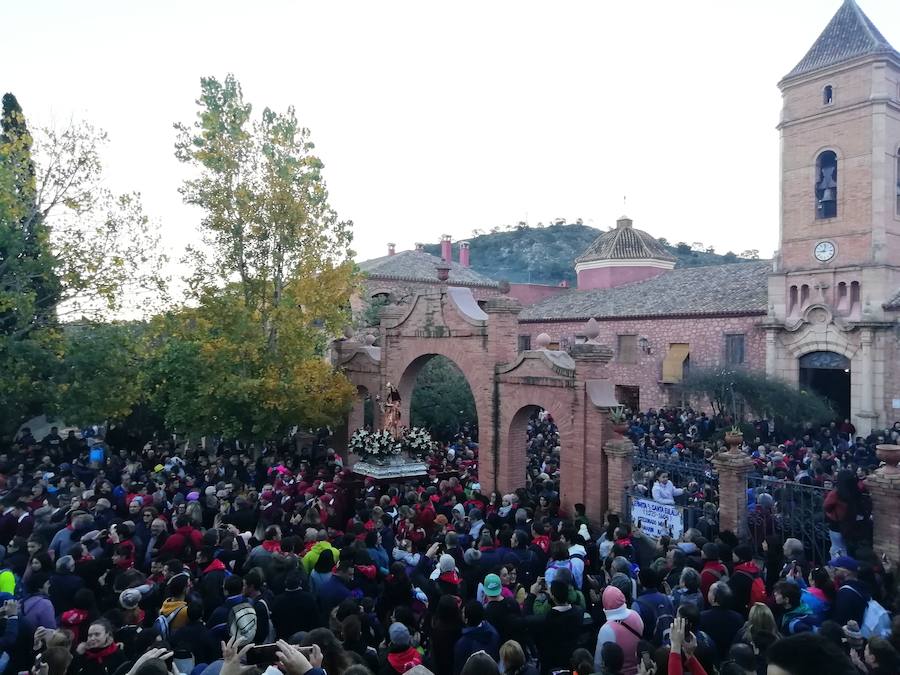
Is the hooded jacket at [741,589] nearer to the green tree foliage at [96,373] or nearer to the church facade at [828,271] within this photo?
the church facade at [828,271]

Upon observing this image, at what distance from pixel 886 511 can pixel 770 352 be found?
17.5 m

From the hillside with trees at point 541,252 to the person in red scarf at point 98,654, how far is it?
72062 millimetres

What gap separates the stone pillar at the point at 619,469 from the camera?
11984mm

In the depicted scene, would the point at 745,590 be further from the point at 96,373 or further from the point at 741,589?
the point at 96,373

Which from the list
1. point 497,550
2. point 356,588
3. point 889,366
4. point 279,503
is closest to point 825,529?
point 497,550

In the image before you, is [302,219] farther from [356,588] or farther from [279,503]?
[356,588]

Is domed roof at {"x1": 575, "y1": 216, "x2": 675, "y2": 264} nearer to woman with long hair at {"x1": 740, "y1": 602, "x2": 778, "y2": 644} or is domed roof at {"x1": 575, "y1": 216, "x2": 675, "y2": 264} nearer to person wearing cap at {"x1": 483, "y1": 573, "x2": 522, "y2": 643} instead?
person wearing cap at {"x1": 483, "y1": 573, "x2": 522, "y2": 643}

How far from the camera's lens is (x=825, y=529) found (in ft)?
34.2

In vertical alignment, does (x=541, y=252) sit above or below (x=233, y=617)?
above

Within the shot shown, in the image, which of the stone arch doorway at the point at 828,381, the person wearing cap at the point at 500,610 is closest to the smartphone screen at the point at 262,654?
the person wearing cap at the point at 500,610

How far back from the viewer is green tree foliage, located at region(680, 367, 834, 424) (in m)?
22.3

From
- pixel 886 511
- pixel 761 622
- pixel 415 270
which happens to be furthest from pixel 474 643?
pixel 415 270

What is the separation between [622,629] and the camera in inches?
209

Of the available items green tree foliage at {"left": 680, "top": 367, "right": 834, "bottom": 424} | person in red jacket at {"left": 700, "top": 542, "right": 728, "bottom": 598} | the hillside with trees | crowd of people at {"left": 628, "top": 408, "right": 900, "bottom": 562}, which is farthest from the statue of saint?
the hillside with trees
